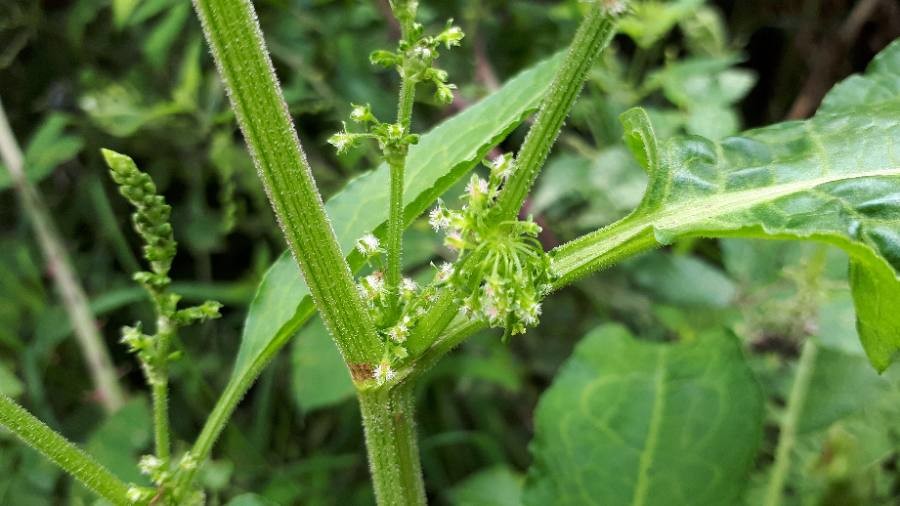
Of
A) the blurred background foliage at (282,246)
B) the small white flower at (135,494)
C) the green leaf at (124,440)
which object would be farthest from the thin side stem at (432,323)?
the green leaf at (124,440)

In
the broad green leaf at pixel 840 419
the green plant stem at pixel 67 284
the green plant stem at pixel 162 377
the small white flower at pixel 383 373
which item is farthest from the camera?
the green plant stem at pixel 67 284

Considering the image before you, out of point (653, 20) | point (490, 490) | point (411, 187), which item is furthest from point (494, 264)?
point (653, 20)

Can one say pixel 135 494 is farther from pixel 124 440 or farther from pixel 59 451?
pixel 124 440

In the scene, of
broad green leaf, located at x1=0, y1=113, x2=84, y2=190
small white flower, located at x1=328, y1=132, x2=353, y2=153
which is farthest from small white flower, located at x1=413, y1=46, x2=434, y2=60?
broad green leaf, located at x1=0, y1=113, x2=84, y2=190

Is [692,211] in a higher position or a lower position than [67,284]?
lower

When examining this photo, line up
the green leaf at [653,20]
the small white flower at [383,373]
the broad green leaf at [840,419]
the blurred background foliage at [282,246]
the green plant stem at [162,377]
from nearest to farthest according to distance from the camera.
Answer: the small white flower at [383,373] < the green plant stem at [162,377] < the broad green leaf at [840,419] < the blurred background foliage at [282,246] < the green leaf at [653,20]

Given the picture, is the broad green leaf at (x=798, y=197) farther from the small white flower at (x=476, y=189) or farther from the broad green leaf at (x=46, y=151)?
the broad green leaf at (x=46, y=151)
